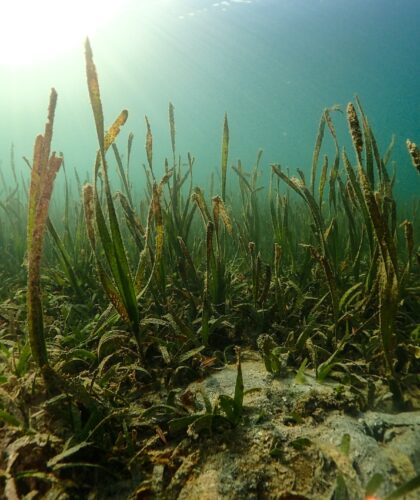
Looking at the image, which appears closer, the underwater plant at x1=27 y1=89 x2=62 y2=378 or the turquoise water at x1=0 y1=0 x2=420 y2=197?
the underwater plant at x1=27 y1=89 x2=62 y2=378

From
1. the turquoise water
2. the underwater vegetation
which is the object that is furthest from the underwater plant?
the turquoise water

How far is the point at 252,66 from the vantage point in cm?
4103

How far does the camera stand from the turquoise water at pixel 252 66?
29.6m

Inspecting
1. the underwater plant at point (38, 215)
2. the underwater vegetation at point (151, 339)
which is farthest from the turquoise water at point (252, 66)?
the underwater plant at point (38, 215)

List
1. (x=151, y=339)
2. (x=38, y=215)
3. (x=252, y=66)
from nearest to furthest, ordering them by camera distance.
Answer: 1. (x=38, y=215)
2. (x=151, y=339)
3. (x=252, y=66)

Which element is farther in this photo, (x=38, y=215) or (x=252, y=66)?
(x=252, y=66)

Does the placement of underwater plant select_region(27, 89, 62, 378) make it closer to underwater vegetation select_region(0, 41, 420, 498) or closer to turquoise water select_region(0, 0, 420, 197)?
underwater vegetation select_region(0, 41, 420, 498)

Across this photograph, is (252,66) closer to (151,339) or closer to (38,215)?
(151,339)

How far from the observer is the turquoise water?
97.2 feet

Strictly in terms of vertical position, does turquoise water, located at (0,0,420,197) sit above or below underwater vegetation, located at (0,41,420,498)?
above

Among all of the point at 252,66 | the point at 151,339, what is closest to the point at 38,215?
the point at 151,339

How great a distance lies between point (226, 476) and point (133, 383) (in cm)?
52

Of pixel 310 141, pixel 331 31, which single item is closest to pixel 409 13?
pixel 331 31

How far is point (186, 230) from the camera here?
200 cm
